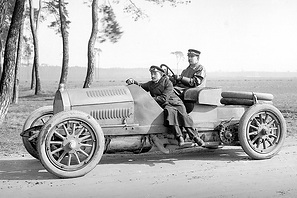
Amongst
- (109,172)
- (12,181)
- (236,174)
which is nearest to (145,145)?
(109,172)

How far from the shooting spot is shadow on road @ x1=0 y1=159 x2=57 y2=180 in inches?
255

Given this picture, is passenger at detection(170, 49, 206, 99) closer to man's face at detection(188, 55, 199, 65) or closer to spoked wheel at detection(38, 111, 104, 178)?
man's face at detection(188, 55, 199, 65)

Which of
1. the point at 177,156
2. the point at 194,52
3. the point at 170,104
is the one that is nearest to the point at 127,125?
the point at 170,104

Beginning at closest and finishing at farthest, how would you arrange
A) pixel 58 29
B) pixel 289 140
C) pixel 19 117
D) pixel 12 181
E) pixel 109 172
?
1. pixel 12 181
2. pixel 109 172
3. pixel 289 140
4. pixel 19 117
5. pixel 58 29

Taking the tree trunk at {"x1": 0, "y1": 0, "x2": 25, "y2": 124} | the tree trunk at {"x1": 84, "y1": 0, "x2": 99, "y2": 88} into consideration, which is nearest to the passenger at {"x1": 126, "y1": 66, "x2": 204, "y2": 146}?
the tree trunk at {"x1": 0, "y1": 0, "x2": 25, "y2": 124}

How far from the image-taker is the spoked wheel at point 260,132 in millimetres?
7562

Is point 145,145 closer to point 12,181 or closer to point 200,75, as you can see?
point 200,75

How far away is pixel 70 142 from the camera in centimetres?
639

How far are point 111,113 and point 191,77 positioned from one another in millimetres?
1813

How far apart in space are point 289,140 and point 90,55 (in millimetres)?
14190

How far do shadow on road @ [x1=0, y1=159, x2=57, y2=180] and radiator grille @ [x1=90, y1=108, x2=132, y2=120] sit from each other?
1067 millimetres

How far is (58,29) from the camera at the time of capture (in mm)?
35125

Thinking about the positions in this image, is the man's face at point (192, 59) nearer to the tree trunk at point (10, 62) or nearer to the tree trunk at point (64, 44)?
the tree trunk at point (10, 62)

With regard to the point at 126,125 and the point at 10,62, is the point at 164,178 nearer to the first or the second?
the point at 126,125
